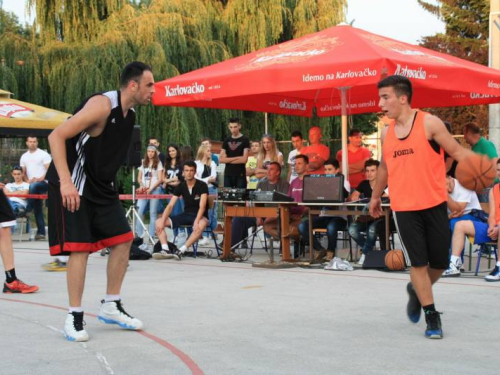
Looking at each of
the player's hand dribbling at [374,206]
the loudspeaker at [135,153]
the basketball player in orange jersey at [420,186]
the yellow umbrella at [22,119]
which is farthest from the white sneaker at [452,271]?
the yellow umbrella at [22,119]

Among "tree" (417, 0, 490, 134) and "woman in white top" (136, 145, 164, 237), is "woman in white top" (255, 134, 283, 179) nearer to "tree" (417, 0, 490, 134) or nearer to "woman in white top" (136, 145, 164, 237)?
"woman in white top" (136, 145, 164, 237)

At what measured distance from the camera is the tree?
39000 mm

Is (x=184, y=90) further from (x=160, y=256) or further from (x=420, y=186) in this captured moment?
(x=420, y=186)

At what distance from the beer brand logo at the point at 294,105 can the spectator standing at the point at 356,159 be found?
5.87 feet

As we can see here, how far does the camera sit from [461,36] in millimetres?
44500

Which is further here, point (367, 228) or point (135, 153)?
point (135, 153)

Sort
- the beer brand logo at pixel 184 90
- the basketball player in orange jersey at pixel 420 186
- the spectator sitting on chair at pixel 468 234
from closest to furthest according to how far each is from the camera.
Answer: the basketball player in orange jersey at pixel 420 186 < the spectator sitting on chair at pixel 468 234 < the beer brand logo at pixel 184 90

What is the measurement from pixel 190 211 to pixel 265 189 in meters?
1.23

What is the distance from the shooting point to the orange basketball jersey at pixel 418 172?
6523 millimetres

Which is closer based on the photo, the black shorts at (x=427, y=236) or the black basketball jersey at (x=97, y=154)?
the black basketball jersey at (x=97, y=154)

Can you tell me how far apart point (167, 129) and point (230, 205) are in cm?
1035

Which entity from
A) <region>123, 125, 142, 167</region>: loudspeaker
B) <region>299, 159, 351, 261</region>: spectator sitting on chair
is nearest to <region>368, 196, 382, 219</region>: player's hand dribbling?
<region>299, 159, 351, 261</region>: spectator sitting on chair

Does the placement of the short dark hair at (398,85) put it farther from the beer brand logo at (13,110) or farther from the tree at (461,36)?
the tree at (461,36)

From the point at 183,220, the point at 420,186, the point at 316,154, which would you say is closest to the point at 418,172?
the point at 420,186
